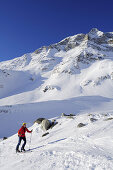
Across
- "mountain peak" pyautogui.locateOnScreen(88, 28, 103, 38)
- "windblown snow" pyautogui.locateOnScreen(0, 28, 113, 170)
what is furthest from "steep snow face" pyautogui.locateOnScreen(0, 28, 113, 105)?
"mountain peak" pyautogui.locateOnScreen(88, 28, 103, 38)

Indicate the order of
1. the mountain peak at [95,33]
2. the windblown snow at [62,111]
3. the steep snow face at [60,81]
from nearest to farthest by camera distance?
1. the windblown snow at [62,111]
2. the steep snow face at [60,81]
3. the mountain peak at [95,33]

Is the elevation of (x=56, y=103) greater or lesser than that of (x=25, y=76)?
lesser

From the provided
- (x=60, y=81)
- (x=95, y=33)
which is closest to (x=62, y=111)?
(x=60, y=81)

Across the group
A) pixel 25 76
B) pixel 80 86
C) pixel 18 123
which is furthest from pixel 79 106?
pixel 25 76

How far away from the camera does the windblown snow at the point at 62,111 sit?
15.2 ft

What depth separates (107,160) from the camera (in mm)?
4020

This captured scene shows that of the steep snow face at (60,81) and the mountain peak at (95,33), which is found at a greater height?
the mountain peak at (95,33)

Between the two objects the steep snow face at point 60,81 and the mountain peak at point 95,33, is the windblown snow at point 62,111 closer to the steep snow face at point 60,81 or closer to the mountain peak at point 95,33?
the steep snow face at point 60,81

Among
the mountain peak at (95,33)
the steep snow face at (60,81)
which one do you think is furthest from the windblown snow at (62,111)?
the mountain peak at (95,33)

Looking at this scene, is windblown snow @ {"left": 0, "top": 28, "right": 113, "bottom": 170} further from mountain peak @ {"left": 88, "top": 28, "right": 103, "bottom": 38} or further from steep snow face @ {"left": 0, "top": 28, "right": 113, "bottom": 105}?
mountain peak @ {"left": 88, "top": 28, "right": 103, "bottom": 38}

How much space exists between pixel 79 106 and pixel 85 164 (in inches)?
790

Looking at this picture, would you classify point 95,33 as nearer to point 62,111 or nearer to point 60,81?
point 60,81

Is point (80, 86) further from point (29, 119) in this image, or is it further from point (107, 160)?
point (107, 160)

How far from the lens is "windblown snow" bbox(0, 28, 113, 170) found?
4.62m
